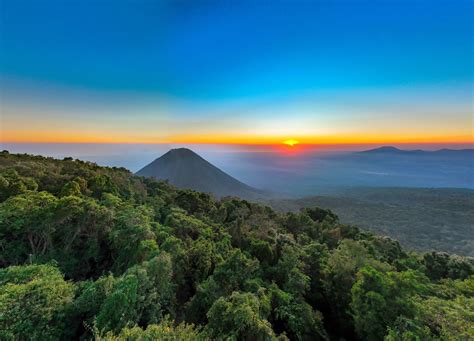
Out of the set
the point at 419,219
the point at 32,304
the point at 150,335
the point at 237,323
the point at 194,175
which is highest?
the point at 32,304

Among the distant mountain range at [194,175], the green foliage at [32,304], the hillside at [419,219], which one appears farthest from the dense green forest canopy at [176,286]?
the distant mountain range at [194,175]

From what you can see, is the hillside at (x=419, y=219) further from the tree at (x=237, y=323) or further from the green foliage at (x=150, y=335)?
the green foliage at (x=150, y=335)

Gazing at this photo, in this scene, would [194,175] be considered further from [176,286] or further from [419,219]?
[176,286]

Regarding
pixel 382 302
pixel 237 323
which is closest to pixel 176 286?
pixel 237 323

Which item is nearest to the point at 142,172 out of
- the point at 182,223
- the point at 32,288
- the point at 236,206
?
the point at 236,206

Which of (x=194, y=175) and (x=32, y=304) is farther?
(x=194, y=175)

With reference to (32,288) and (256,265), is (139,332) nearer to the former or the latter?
(32,288)
